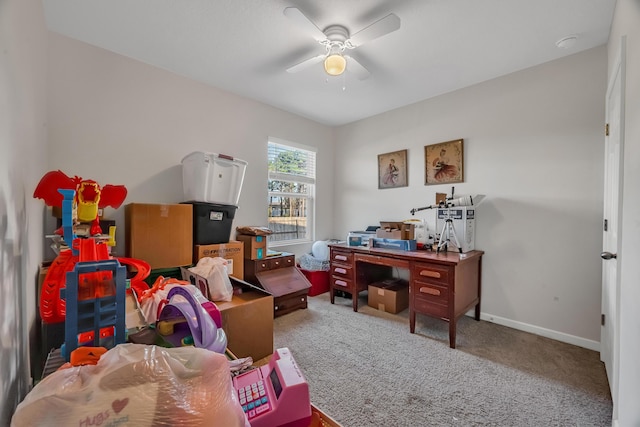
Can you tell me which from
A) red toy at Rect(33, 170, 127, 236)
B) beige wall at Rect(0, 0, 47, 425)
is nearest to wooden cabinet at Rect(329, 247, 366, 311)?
red toy at Rect(33, 170, 127, 236)

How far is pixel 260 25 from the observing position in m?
2.01

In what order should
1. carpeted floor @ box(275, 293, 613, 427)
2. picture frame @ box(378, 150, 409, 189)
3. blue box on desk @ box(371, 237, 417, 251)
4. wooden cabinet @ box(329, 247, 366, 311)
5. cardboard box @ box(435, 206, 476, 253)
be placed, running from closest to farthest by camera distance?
carpeted floor @ box(275, 293, 613, 427) < cardboard box @ box(435, 206, 476, 253) < blue box on desk @ box(371, 237, 417, 251) < wooden cabinet @ box(329, 247, 366, 311) < picture frame @ box(378, 150, 409, 189)

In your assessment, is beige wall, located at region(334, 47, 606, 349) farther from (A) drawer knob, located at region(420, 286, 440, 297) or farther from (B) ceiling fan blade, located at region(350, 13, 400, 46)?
(B) ceiling fan blade, located at region(350, 13, 400, 46)

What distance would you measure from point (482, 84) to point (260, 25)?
237cm

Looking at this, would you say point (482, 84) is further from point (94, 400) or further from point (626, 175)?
point (94, 400)

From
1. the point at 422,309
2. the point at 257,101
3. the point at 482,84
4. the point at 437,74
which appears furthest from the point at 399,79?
the point at 422,309

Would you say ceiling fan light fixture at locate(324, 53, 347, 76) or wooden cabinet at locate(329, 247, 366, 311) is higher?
ceiling fan light fixture at locate(324, 53, 347, 76)

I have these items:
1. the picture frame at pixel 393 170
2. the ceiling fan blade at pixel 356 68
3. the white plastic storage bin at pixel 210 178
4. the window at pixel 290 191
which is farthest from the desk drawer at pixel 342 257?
the ceiling fan blade at pixel 356 68

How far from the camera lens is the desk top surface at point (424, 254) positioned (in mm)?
2384

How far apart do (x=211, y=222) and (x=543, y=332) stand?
3344 mm

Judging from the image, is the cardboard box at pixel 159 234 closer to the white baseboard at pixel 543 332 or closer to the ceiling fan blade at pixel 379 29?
the ceiling fan blade at pixel 379 29

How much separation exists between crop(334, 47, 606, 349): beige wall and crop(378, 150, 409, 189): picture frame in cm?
35

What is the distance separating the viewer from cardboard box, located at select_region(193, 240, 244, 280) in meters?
2.52

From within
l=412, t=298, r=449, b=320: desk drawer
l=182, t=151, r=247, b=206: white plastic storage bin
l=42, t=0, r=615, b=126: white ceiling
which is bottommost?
l=412, t=298, r=449, b=320: desk drawer
